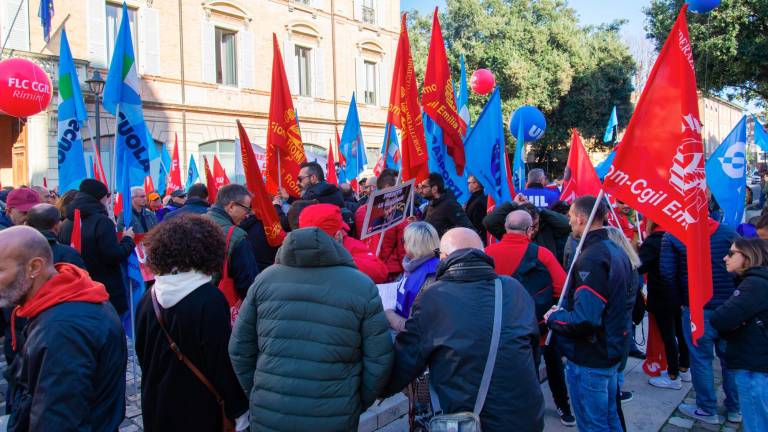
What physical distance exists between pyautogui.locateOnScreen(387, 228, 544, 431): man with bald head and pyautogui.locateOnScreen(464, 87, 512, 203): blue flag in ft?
11.0

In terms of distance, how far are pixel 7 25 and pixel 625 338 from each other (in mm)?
17083

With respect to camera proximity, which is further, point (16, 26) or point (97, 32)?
point (97, 32)

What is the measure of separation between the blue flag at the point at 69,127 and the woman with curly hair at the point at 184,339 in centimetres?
453

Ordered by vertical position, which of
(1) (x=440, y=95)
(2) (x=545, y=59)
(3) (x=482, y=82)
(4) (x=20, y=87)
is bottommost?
(1) (x=440, y=95)

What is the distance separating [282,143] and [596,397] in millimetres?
4268

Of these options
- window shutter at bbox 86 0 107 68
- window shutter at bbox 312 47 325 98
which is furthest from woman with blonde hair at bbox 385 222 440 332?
window shutter at bbox 312 47 325 98

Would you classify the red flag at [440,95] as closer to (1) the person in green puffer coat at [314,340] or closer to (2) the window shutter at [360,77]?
(1) the person in green puffer coat at [314,340]

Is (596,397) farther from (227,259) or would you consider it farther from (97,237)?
(97,237)

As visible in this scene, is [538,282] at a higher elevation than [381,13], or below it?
below

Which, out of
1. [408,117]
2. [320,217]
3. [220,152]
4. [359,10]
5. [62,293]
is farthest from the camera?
[359,10]

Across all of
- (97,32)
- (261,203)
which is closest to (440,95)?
(261,203)

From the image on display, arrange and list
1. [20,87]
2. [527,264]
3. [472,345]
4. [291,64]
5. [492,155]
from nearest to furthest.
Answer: [472,345] → [527,264] → [492,155] → [20,87] → [291,64]

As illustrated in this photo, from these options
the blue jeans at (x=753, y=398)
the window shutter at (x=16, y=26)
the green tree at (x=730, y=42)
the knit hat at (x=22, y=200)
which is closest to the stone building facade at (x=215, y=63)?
the window shutter at (x=16, y=26)

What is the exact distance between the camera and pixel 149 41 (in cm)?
1773
